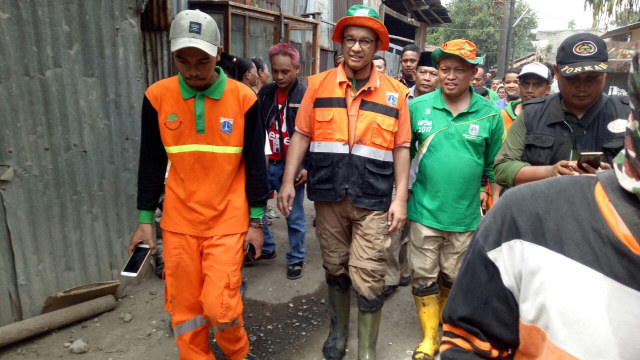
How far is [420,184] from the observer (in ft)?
11.0

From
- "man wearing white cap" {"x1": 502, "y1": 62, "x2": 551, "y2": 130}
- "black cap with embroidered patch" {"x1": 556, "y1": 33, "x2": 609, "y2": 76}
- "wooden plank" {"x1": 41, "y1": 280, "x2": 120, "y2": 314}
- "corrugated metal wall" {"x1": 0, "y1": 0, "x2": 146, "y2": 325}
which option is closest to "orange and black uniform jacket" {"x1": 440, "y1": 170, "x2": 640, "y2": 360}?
"black cap with embroidered patch" {"x1": 556, "y1": 33, "x2": 609, "y2": 76}

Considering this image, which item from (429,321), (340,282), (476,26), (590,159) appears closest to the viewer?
(590,159)

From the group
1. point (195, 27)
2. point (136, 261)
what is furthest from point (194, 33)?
point (136, 261)

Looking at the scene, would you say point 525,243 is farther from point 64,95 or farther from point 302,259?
point 302,259

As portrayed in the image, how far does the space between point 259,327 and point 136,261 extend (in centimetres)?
130

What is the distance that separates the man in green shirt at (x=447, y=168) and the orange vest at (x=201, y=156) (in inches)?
52.0

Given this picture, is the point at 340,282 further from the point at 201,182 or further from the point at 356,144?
the point at 201,182

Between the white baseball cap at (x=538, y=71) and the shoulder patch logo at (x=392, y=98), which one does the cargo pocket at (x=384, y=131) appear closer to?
the shoulder patch logo at (x=392, y=98)

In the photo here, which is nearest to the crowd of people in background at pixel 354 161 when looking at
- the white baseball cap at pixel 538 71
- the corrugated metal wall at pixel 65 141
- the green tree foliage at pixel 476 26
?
the corrugated metal wall at pixel 65 141

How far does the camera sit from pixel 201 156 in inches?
105

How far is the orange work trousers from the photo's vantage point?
8.57 feet

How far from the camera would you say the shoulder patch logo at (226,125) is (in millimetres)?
2680

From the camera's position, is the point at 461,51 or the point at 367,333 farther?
the point at 461,51

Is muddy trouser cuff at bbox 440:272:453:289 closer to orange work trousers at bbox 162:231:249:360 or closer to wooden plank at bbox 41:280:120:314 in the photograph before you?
orange work trousers at bbox 162:231:249:360
